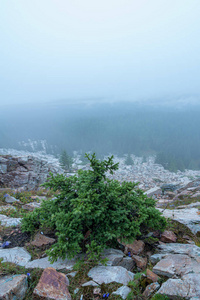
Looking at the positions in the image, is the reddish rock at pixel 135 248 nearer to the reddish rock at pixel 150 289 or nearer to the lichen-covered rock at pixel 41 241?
the reddish rock at pixel 150 289

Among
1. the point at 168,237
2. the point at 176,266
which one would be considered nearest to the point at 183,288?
the point at 176,266

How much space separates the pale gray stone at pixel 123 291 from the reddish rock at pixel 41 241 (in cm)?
252

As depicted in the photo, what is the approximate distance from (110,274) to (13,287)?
2071mm

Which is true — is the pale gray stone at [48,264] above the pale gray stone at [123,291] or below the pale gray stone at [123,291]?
below

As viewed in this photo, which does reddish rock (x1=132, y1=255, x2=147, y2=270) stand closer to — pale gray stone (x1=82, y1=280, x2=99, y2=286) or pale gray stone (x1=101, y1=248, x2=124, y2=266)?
pale gray stone (x1=101, y1=248, x2=124, y2=266)

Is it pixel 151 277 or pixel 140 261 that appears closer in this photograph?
pixel 151 277

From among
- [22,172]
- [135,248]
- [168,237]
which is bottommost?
[22,172]

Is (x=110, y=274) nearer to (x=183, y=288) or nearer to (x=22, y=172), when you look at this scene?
(x=183, y=288)

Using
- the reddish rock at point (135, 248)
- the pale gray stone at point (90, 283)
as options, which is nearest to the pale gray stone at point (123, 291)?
the pale gray stone at point (90, 283)

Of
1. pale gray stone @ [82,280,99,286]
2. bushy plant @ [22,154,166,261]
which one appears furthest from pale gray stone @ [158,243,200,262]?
pale gray stone @ [82,280,99,286]

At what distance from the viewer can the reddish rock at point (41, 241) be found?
16.2ft

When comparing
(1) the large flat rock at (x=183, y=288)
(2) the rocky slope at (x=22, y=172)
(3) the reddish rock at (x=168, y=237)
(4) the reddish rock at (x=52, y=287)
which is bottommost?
(2) the rocky slope at (x=22, y=172)

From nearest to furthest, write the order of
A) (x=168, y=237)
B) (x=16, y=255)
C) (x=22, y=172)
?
(x=16, y=255) < (x=168, y=237) < (x=22, y=172)

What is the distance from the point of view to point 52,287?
10.9ft
